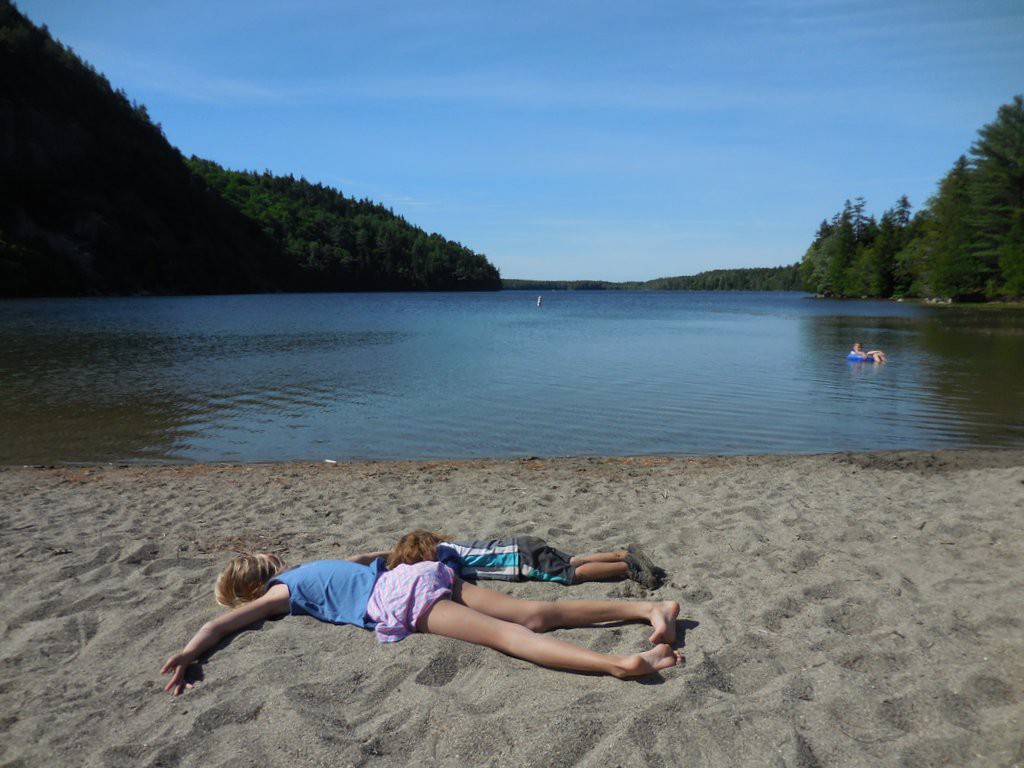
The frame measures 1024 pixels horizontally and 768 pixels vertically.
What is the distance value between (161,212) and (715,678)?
384 feet

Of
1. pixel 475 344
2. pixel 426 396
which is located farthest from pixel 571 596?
pixel 475 344

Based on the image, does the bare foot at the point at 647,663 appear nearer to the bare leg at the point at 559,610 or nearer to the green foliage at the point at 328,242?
the bare leg at the point at 559,610

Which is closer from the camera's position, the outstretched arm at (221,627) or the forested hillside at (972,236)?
the outstretched arm at (221,627)

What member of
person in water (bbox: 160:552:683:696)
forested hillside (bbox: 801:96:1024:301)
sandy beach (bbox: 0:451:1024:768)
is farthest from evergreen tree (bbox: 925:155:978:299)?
person in water (bbox: 160:552:683:696)

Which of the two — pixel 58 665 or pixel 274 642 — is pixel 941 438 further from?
pixel 58 665

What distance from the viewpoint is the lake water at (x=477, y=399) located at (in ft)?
42.1

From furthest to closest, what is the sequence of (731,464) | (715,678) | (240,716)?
(731,464), (715,678), (240,716)

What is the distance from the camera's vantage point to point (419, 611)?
15.3ft

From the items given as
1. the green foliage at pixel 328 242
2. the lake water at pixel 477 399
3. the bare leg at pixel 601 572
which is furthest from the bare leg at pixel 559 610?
the green foliage at pixel 328 242

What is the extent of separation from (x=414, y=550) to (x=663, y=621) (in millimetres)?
1832

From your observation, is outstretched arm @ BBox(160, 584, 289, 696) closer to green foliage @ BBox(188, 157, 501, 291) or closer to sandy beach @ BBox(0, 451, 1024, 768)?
sandy beach @ BBox(0, 451, 1024, 768)

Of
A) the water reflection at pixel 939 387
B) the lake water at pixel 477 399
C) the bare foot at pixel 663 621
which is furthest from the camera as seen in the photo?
the water reflection at pixel 939 387

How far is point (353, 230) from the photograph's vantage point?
18012 cm

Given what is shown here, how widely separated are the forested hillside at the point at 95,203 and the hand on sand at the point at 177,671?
79394 millimetres
